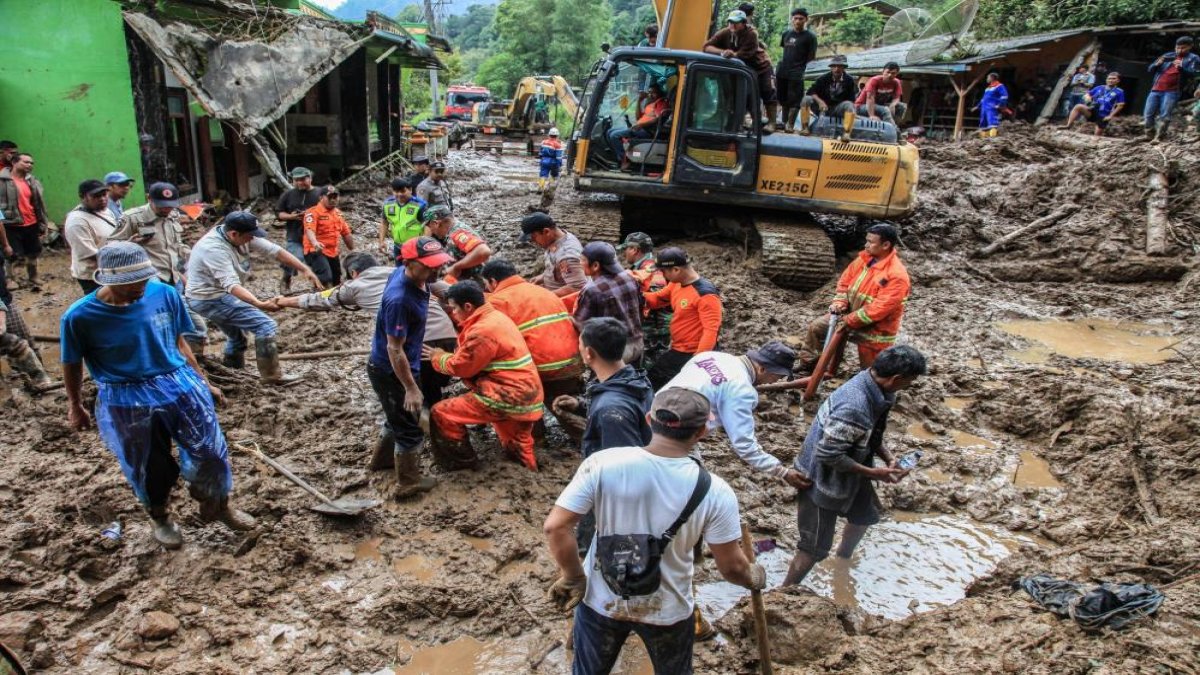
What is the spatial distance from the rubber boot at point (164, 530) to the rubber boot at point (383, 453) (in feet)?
3.90

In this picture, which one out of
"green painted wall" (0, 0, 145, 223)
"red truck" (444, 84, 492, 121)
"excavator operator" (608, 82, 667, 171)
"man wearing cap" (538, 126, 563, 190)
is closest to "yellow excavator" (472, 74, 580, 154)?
"red truck" (444, 84, 492, 121)

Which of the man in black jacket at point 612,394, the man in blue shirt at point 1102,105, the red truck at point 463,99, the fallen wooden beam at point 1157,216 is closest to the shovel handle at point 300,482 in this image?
the man in black jacket at point 612,394

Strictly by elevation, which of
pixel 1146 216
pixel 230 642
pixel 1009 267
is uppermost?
pixel 1146 216

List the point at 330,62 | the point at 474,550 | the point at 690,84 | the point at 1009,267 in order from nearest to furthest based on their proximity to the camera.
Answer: the point at 474,550
the point at 690,84
the point at 1009,267
the point at 330,62

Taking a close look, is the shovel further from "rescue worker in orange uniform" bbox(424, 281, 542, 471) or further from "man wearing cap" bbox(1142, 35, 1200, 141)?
"man wearing cap" bbox(1142, 35, 1200, 141)

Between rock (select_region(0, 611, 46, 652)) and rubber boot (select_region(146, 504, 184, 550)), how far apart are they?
612mm

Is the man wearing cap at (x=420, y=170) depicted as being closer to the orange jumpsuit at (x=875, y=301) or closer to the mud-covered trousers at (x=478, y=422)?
the mud-covered trousers at (x=478, y=422)

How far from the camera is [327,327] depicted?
7.12 meters

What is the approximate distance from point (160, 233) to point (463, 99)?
2746cm

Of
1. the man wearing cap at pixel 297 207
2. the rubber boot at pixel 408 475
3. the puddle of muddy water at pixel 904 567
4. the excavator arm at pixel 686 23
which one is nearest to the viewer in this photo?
the puddle of muddy water at pixel 904 567

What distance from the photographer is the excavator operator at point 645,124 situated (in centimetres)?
848

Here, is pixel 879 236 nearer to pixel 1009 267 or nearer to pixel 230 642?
pixel 230 642

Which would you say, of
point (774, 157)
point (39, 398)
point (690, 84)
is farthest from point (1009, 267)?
point (39, 398)

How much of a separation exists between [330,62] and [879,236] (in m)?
9.45
